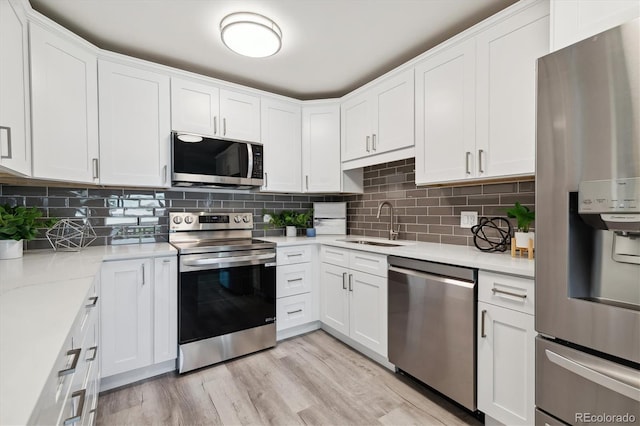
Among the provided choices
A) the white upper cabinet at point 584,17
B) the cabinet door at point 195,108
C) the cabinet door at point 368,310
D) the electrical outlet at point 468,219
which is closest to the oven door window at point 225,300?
the cabinet door at point 368,310

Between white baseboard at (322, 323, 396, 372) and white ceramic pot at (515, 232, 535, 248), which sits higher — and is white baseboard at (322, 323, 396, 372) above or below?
below

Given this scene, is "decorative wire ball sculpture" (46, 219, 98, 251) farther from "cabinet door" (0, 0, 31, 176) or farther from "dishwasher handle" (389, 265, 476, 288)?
"dishwasher handle" (389, 265, 476, 288)

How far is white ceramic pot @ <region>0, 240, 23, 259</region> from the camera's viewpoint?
69.8 inches

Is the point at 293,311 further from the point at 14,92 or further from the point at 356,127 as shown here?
the point at 14,92

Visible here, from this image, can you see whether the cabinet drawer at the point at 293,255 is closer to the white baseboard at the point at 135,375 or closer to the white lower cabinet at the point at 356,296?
the white lower cabinet at the point at 356,296

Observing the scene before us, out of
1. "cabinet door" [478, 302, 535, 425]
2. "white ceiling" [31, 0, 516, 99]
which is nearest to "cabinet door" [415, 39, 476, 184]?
"white ceiling" [31, 0, 516, 99]

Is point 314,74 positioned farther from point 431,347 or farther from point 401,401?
point 401,401

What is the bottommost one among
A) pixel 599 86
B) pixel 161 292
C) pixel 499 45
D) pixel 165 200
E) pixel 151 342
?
pixel 151 342

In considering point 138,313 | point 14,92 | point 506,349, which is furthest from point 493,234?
point 14,92

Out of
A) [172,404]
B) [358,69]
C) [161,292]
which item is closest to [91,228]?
[161,292]

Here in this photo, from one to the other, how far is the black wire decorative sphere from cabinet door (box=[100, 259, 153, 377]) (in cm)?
226

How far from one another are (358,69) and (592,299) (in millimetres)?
2324

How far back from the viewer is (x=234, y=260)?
238 centimetres

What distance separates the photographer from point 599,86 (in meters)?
0.94
